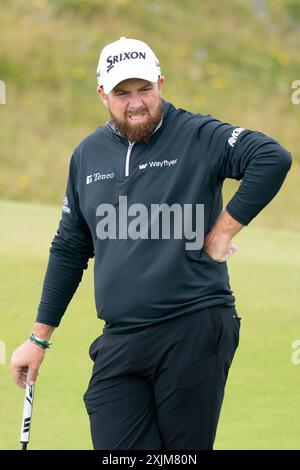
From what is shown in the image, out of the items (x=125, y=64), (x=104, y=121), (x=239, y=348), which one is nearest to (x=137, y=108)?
(x=125, y=64)

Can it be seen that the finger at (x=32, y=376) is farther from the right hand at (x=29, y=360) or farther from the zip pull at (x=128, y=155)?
the zip pull at (x=128, y=155)

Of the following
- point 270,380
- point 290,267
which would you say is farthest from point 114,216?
point 290,267

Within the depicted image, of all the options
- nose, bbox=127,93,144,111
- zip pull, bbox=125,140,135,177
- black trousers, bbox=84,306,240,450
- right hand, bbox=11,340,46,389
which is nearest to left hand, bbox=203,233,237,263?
black trousers, bbox=84,306,240,450

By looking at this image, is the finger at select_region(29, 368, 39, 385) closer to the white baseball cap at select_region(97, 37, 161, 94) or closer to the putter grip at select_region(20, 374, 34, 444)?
the putter grip at select_region(20, 374, 34, 444)

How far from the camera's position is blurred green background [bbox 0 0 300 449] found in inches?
263

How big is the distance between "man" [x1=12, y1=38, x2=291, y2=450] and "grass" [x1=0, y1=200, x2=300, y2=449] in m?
1.77

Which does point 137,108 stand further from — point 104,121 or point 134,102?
point 104,121

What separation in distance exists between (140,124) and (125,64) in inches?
8.3

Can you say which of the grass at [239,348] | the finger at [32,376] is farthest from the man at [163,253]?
the grass at [239,348]

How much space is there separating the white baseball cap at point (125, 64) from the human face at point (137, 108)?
0.02m

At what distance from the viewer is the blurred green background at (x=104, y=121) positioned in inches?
263

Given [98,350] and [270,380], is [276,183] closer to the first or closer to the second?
[98,350]

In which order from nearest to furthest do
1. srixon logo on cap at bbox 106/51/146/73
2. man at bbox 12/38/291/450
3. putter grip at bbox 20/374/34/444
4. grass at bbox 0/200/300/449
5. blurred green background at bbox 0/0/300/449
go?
1. man at bbox 12/38/291/450
2. srixon logo on cap at bbox 106/51/146/73
3. putter grip at bbox 20/374/34/444
4. grass at bbox 0/200/300/449
5. blurred green background at bbox 0/0/300/449

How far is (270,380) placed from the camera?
7.17 m
